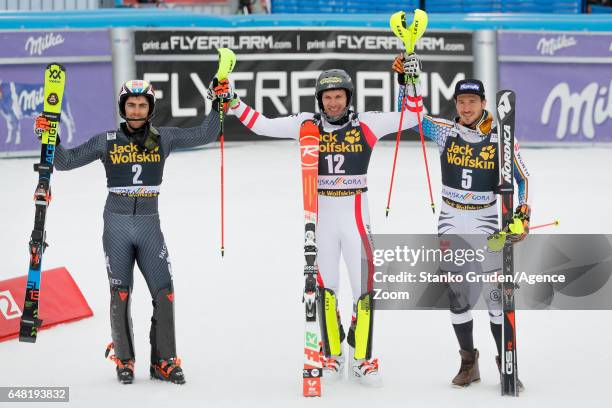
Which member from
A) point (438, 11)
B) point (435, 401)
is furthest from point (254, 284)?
point (438, 11)

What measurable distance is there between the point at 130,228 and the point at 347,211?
4.94 ft

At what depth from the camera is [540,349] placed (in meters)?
8.73

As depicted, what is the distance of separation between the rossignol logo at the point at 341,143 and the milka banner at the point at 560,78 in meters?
10.2

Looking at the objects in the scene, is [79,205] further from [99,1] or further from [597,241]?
[99,1]

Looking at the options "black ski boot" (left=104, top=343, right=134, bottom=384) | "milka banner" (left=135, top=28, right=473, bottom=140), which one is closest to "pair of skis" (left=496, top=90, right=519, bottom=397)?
"black ski boot" (left=104, top=343, right=134, bottom=384)

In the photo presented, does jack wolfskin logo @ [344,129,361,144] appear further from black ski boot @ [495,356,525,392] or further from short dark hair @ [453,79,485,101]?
black ski boot @ [495,356,525,392]

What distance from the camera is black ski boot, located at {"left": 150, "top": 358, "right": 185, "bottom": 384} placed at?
25.9 feet

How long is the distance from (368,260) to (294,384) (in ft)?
3.29

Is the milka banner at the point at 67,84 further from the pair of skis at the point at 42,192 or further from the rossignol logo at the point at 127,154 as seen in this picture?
the rossignol logo at the point at 127,154

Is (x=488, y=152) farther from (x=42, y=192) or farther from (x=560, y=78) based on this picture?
(x=560, y=78)

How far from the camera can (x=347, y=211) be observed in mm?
7957

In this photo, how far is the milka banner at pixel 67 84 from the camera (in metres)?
16.8

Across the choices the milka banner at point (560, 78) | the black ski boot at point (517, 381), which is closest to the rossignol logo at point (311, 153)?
the black ski boot at point (517, 381)

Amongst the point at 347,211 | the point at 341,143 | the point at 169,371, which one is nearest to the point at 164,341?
the point at 169,371
